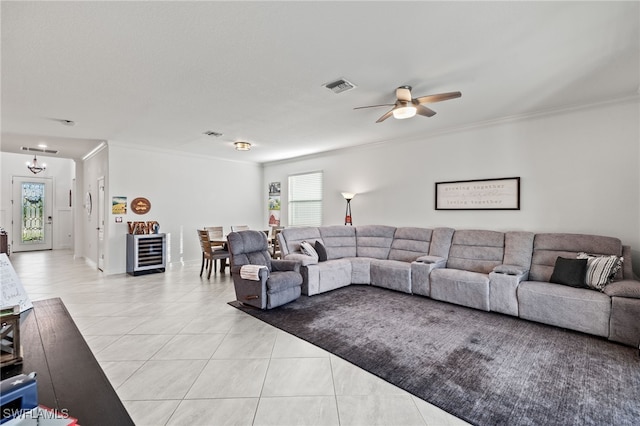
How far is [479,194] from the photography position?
474 cm

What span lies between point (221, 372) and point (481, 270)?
12.0ft

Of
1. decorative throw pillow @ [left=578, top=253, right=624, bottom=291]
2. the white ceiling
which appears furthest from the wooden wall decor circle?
decorative throw pillow @ [left=578, top=253, right=624, bottom=291]

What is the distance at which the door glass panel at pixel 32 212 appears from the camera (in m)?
9.32

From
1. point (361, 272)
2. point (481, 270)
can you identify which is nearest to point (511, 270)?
point (481, 270)

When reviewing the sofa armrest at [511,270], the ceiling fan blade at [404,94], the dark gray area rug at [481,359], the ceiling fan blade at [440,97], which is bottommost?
the dark gray area rug at [481,359]

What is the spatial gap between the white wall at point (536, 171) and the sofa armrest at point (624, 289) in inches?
35.6

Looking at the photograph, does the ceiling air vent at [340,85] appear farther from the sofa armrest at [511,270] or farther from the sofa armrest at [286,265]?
the sofa armrest at [511,270]

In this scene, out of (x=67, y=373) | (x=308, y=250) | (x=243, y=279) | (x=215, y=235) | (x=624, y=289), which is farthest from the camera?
(x=215, y=235)

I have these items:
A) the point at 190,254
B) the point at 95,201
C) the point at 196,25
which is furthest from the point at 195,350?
the point at 95,201

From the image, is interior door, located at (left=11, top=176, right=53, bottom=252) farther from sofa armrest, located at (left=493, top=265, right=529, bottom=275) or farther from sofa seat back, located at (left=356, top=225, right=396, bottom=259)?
sofa armrest, located at (left=493, top=265, right=529, bottom=275)

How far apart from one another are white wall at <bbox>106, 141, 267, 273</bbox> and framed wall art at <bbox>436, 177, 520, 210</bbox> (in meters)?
5.13

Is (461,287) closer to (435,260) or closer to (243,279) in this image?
(435,260)

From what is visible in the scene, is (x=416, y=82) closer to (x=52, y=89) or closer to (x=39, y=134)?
(x=52, y=89)

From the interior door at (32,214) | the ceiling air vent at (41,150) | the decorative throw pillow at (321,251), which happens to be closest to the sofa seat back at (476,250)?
A: the decorative throw pillow at (321,251)
